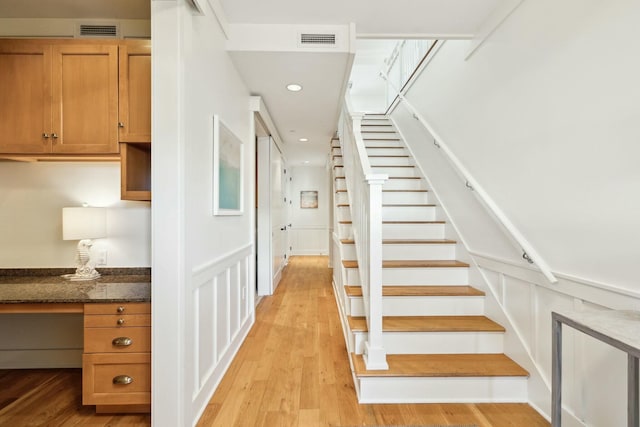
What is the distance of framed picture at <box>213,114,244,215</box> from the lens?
1942 millimetres

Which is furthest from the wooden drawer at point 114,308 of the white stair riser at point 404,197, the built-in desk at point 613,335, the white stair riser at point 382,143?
the white stair riser at point 382,143

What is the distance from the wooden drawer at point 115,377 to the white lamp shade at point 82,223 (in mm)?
771

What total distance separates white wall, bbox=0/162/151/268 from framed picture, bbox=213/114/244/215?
0.60 meters

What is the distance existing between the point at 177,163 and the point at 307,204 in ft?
21.8

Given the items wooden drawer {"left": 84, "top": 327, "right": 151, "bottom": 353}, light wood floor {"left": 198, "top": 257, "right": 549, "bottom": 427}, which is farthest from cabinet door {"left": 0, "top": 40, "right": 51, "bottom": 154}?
light wood floor {"left": 198, "top": 257, "right": 549, "bottom": 427}

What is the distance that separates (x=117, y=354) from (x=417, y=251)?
2.33 meters

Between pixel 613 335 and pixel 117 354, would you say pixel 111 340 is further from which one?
pixel 613 335

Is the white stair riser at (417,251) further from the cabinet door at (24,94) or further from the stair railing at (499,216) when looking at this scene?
the cabinet door at (24,94)

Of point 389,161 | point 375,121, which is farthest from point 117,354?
point 375,121

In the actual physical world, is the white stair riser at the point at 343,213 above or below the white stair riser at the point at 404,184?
below

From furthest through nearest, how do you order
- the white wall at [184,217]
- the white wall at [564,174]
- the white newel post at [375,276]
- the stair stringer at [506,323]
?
the white newel post at [375,276], the stair stringer at [506,323], the white wall at [184,217], the white wall at [564,174]

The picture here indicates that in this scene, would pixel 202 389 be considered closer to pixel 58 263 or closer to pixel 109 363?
pixel 109 363

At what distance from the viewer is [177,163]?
147cm

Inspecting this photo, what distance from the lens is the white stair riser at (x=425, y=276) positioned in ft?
8.24
